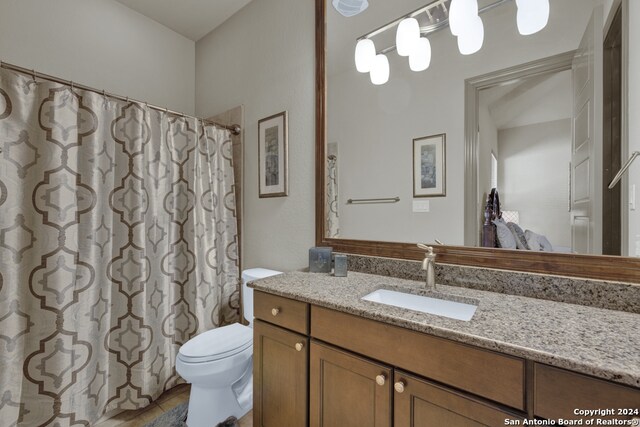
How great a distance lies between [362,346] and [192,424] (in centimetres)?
122

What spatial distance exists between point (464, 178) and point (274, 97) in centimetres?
136

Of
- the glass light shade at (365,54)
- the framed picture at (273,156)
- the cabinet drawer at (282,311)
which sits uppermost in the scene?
the glass light shade at (365,54)

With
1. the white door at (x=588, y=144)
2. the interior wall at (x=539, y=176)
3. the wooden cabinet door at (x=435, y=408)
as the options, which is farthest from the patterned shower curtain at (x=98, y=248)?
the white door at (x=588, y=144)

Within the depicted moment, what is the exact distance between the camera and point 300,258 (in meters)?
1.77

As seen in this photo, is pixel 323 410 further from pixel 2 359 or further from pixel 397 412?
pixel 2 359

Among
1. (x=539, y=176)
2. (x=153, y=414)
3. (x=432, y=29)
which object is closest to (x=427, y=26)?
(x=432, y=29)

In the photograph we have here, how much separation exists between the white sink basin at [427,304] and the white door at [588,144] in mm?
447

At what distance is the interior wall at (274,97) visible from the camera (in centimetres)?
173

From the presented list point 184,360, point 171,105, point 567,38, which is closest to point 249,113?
point 171,105

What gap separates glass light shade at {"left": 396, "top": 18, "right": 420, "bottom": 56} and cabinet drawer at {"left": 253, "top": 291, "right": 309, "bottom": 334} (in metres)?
1.30

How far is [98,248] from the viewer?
4.90ft

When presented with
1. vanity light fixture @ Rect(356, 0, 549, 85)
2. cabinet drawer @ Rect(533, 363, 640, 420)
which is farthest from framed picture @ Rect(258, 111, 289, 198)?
cabinet drawer @ Rect(533, 363, 640, 420)

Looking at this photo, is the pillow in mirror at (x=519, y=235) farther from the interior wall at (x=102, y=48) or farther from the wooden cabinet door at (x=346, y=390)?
the interior wall at (x=102, y=48)

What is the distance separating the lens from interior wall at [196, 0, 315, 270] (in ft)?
5.68
